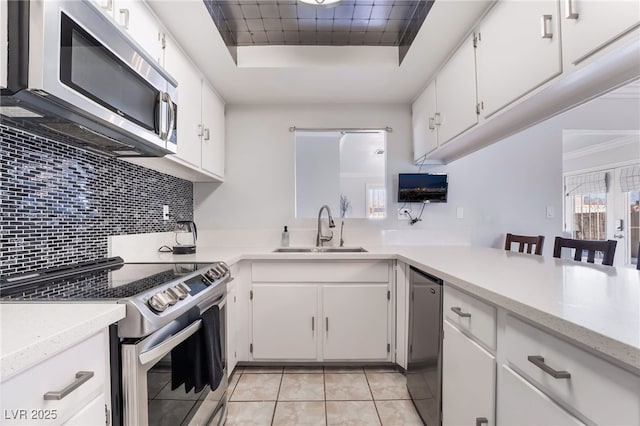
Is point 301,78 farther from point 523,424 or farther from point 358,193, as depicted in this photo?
point 358,193

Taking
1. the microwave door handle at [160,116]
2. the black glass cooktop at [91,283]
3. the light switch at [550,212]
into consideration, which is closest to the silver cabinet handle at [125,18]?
the microwave door handle at [160,116]

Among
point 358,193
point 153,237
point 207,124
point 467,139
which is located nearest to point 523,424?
point 467,139

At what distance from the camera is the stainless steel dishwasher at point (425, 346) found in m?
1.37

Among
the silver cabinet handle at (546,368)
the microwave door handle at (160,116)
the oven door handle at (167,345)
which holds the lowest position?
the oven door handle at (167,345)

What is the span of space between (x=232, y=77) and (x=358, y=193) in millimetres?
4579

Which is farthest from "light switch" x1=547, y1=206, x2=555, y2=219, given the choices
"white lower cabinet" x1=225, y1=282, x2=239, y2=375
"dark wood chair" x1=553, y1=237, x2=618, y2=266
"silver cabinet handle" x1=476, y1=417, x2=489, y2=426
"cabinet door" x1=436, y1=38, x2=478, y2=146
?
"white lower cabinet" x1=225, y1=282, x2=239, y2=375

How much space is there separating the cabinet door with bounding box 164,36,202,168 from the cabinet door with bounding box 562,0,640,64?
5.81ft

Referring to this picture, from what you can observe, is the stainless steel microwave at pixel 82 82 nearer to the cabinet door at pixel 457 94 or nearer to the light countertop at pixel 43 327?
the light countertop at pixel 43 327

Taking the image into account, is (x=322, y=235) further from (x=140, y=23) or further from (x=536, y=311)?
(x=536, y=311)

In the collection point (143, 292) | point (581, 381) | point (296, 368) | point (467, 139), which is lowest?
point (296, 368)

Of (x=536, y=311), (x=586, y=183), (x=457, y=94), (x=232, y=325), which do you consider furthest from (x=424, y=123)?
(x=586, y=183)

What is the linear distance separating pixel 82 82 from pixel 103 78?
0.34 ft

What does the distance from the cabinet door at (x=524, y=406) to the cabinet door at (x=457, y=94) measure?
1.28m

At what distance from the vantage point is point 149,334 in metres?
0.85
